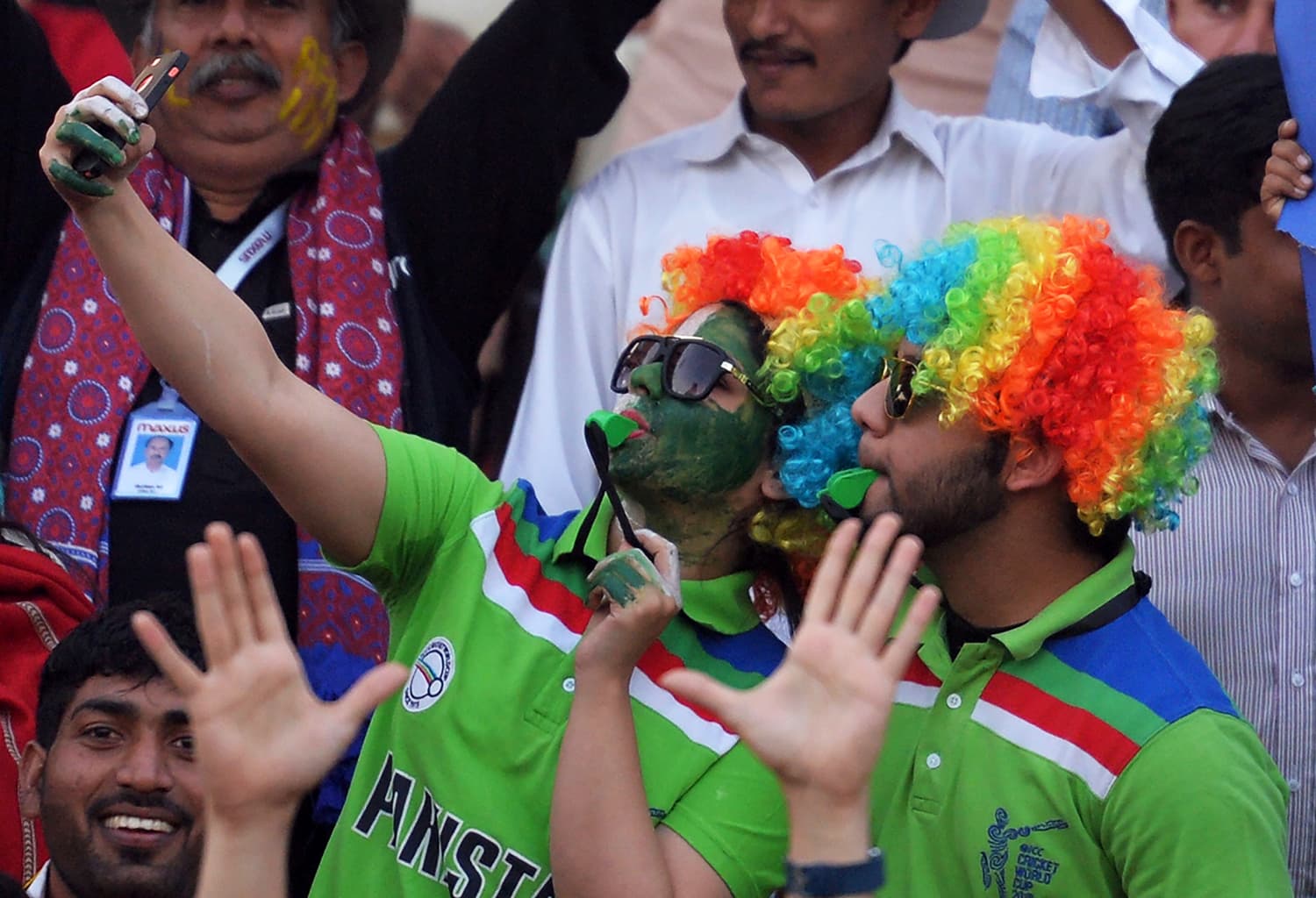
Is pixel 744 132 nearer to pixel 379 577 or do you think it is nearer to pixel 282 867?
pixel 379 577

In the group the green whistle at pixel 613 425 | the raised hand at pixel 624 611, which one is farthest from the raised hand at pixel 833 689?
the green whistle at pixel 613 425

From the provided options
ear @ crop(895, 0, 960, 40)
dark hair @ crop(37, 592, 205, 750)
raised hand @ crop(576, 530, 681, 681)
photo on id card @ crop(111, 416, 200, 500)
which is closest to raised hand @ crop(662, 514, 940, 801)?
raised hand @ crop(576, 530, 681, 681)

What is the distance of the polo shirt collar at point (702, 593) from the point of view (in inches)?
117

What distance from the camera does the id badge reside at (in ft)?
12.1

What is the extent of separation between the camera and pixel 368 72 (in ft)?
14.4

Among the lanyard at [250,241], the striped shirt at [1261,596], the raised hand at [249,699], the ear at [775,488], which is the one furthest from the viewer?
the lanyard at [250,241]

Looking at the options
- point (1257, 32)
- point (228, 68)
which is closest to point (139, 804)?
point (228, 68)

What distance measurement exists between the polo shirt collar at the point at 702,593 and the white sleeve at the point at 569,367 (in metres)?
0.78

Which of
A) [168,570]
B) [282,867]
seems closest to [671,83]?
[168,570]

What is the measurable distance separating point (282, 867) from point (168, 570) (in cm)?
156

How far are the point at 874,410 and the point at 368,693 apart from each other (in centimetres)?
112

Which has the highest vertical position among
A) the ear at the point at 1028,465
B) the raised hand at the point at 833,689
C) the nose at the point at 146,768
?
the raised hand at the point at 833,689

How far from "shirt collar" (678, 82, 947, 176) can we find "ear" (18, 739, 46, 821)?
1786 mm

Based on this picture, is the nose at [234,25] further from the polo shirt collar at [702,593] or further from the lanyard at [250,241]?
the polo shirt collar at [702,593]
